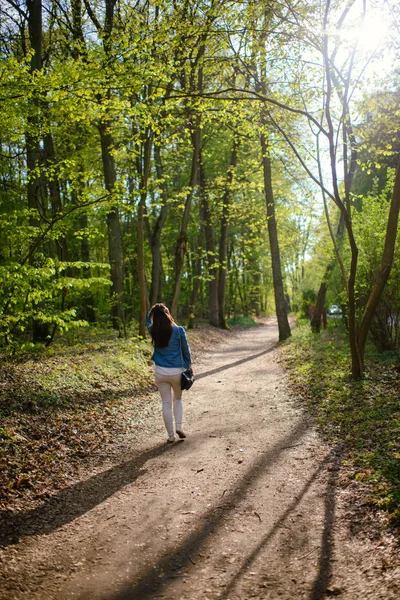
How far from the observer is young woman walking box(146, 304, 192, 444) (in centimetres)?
689

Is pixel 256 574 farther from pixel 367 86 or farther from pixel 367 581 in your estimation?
pixel 367 86

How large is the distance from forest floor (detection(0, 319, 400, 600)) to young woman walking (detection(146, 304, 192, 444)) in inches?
24.2

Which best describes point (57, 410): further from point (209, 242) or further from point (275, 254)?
point (209, 242)

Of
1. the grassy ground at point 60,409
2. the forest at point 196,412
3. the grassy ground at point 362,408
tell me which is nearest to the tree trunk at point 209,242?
the forest at point 196,412

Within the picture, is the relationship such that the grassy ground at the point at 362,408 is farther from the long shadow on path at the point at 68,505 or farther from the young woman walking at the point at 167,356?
the long shadow on path at the point at 68,505

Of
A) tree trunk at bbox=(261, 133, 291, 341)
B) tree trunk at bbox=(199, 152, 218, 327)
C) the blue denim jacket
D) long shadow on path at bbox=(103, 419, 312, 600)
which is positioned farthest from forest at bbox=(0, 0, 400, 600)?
tree trunk at bbox=(199, 152, 218, 327)

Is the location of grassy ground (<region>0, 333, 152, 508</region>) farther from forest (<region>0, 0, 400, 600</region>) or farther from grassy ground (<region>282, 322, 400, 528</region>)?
grassy ground (<region>282, 322, 400, 528</region>)

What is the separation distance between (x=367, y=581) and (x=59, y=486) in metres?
3.66

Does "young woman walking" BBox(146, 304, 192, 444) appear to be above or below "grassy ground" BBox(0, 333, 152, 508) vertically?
above

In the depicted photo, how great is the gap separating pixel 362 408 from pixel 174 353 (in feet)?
10.7

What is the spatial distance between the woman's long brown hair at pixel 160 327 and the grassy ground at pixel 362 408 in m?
2.87

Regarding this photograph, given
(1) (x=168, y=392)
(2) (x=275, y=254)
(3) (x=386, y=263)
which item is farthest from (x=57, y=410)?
(2) (x=275, y=254)

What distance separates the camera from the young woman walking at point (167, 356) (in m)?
6.89

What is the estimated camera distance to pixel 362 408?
7363 mm
